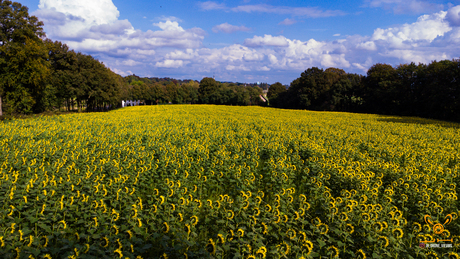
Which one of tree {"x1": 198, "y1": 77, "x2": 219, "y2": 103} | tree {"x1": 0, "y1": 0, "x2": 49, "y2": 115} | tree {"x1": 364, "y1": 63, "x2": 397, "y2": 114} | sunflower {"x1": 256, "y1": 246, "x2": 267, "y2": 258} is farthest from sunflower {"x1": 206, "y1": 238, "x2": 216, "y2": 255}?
tree {"x1": 198, "y1": 77, "x2": 219, "y2": 103}

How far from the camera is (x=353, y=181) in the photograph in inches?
290

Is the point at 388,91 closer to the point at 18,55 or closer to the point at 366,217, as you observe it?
the point at 366,217

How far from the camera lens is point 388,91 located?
5156 cm

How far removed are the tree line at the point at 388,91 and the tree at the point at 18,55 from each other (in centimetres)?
6364

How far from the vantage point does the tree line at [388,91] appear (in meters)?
40.9

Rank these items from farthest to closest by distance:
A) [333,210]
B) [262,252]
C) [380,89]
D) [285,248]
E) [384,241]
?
1. [380,89]
2. [333,210]
3. [384,241]
4. [285,248]
5. [262,252]

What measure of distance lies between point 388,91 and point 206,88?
77.8 m

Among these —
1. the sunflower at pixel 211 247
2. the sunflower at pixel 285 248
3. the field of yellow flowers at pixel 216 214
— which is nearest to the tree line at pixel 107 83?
the field of yellow flowers at pixel 216 214

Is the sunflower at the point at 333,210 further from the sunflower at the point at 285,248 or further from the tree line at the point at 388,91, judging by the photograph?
the tree line at the point at 388,91

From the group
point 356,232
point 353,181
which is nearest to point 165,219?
point 356,232

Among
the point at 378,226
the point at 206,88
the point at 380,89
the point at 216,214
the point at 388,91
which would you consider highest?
the point at 206,88

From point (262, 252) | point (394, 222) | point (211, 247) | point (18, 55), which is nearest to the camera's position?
point (262, 252)

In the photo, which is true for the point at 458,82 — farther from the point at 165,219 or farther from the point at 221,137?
the point at 165,219

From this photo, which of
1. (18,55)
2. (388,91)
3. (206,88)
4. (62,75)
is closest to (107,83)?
(62,75)
